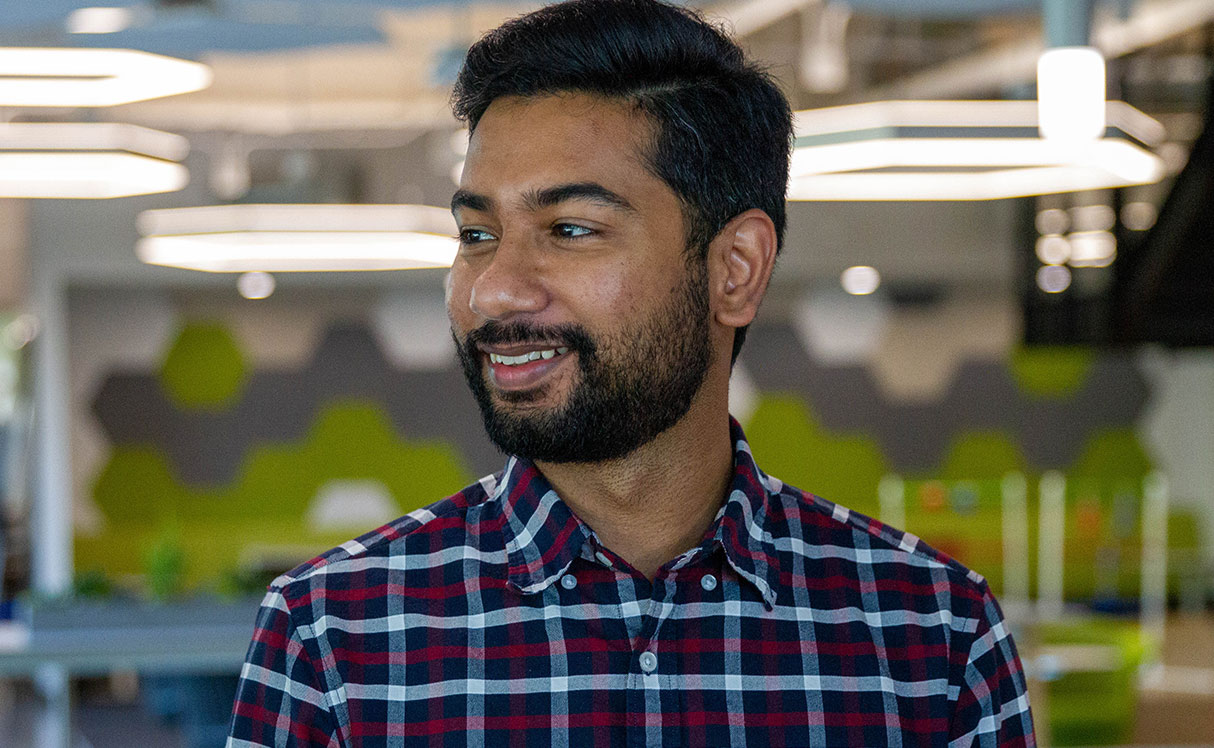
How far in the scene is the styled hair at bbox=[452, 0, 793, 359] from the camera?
129 cm

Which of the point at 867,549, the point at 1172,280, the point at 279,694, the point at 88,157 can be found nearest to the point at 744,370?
the point at 1172,280

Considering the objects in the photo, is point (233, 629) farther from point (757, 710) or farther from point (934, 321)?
point (934, 321)

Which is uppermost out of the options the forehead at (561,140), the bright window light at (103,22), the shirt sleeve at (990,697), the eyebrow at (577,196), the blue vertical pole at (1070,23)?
the bright window light at (103,22)

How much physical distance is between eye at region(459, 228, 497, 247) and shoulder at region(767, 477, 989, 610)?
1.25ft

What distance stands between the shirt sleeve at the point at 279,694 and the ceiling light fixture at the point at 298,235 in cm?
358

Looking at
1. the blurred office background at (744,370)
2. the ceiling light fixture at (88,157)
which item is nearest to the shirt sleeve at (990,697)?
the ceiling light fixture at (88,157)

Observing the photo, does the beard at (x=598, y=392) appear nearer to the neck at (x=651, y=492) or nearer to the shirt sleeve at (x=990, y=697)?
the neck at (x=651, y=492)

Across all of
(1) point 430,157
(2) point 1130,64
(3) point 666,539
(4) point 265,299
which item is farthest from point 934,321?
(3) point 666,539

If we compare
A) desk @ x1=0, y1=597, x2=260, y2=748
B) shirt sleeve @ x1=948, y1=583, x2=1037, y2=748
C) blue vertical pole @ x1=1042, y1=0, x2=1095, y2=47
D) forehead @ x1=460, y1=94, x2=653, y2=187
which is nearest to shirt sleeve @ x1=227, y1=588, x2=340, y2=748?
forehead @ x1=460, y1=94, x2=653, y2=187

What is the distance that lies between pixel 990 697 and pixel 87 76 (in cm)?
255

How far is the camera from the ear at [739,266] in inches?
52.7

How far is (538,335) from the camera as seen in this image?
121cm

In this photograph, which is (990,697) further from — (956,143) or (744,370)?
(744,370)

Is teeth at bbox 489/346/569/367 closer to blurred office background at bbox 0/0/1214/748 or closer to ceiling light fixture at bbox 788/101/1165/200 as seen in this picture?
ceiling light fixture at bbox 788/101/1165/200
